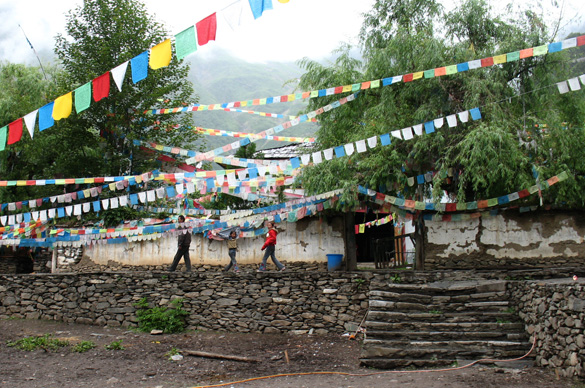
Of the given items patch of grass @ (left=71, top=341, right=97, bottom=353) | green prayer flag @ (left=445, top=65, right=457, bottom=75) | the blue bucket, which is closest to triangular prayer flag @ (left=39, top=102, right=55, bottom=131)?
patch of grass @ (left=71, top=341, right=97, bottom=353)

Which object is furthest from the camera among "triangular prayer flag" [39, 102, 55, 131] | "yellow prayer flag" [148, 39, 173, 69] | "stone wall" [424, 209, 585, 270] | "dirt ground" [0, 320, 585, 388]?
"stone wall" [424, 209, 585, 270]

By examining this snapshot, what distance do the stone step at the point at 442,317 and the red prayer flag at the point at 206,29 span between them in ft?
18.4

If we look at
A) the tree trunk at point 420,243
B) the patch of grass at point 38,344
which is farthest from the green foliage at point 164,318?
the tree trunk at point 420,243

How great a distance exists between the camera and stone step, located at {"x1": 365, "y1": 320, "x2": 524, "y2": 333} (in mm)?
8508

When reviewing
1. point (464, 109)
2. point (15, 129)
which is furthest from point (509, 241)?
point (15, 129)

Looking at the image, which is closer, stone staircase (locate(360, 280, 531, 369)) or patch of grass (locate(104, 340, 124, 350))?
stone staircase (locate(360, 280, 531, 369))

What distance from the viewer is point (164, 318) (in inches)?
446

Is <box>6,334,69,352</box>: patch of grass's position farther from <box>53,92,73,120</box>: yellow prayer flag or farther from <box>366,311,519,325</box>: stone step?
<box>366,311,519,325</box>: stone step

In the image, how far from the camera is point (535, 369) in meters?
7.42

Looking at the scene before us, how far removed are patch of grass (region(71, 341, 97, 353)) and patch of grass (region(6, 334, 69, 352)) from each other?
35cm

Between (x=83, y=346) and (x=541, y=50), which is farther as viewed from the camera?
(x=83, y=346)

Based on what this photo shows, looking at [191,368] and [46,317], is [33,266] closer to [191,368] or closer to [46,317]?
[46,317]

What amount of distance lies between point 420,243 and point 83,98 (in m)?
8.29

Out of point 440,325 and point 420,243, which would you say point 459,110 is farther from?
point 440,325
